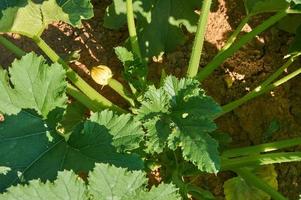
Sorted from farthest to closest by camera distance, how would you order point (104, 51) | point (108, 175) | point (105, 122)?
1. point (104, 51)
2. point (105, 122)
3. point (108, 175)

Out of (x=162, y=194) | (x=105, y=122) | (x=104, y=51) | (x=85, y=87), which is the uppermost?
(x=104, y=51)

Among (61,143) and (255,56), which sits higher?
(255,56)

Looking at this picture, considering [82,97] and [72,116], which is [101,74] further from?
[72,116]

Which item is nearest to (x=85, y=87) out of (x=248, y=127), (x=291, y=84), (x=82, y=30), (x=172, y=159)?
(x=172, y=159)

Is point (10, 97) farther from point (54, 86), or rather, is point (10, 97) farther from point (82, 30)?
point (82, 30)

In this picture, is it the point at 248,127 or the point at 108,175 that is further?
the point at 248,127

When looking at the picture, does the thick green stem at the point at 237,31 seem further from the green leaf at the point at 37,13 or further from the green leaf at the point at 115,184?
the green leaf at the point at 115,184

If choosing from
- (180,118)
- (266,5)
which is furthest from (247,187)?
(180,118)
